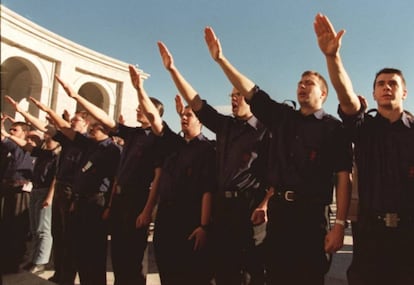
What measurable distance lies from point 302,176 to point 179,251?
4.48ft

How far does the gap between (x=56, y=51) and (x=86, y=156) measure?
1172 centimetres

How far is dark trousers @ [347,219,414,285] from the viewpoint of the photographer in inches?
74.3

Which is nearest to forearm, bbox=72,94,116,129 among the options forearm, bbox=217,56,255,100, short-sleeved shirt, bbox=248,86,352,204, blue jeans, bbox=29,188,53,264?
forearm, bbox=217,56,255,100

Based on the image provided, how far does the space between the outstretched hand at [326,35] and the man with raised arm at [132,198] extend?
1.89 m

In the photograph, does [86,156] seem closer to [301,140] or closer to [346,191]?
[301,140]

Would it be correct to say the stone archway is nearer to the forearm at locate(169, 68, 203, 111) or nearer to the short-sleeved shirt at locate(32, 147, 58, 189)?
the short-sleeved shirt at locate(32, 147, 58, 189)

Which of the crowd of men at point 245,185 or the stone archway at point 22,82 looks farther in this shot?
the stone archway at point 22,82

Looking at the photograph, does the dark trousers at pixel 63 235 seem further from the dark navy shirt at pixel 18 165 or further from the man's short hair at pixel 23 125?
the man's short hair at pixel 23 125

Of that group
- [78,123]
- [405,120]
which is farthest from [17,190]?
[405,120]

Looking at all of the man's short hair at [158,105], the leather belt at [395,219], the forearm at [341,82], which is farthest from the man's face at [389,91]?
the man's short hair at [158,105]

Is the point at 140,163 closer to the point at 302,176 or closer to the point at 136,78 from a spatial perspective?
the point at 136,78

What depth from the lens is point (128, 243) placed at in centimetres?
315

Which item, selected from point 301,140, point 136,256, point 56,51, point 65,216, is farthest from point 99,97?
point 301,140

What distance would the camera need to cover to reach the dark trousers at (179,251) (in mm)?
2850
